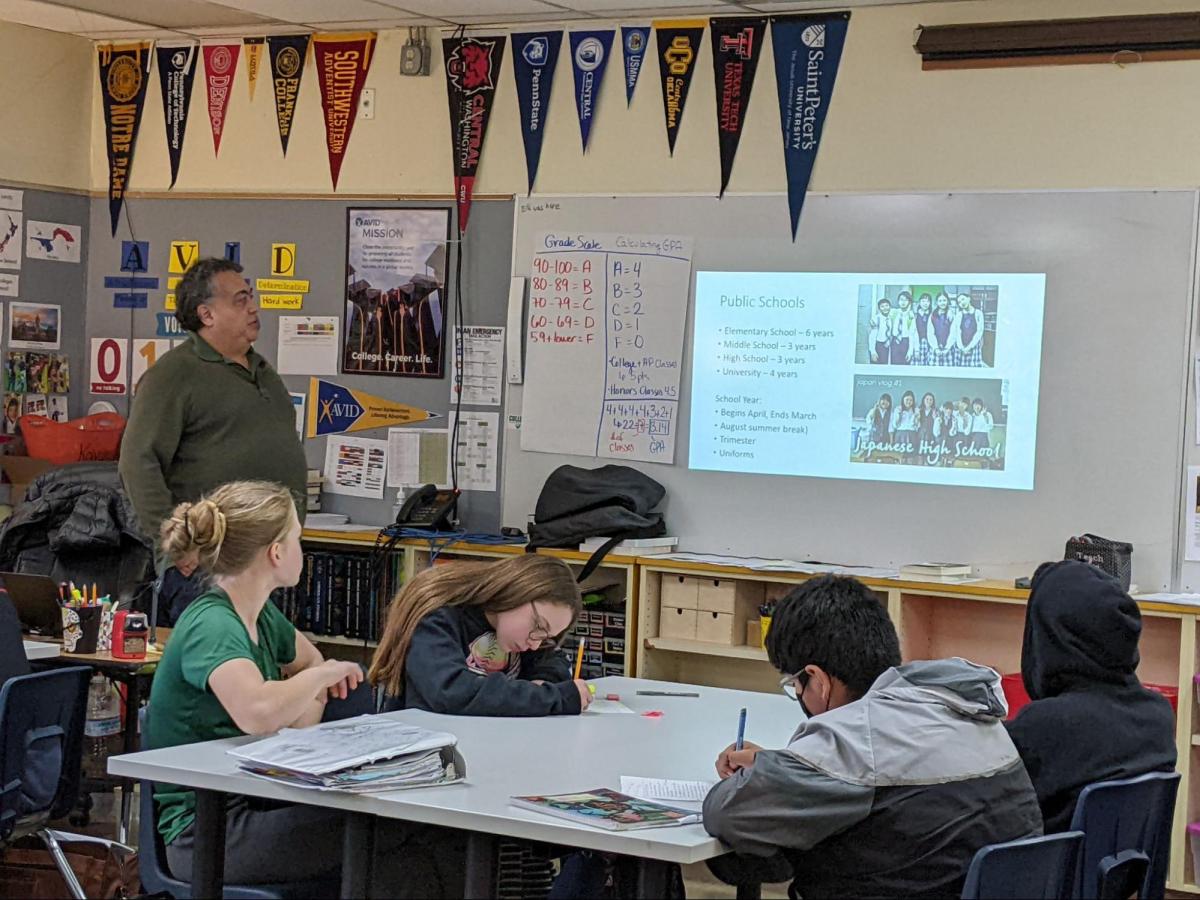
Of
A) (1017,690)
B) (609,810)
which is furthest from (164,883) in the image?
(1017,690)

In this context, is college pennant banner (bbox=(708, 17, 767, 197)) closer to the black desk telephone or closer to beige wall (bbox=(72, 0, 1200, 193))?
beige wall (bbox=(72, 0, 1200, 193))

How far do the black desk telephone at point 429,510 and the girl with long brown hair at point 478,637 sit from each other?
8.14 feet

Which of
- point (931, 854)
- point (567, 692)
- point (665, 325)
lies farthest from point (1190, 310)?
point (931, 854)

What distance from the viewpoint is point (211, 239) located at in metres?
6.86

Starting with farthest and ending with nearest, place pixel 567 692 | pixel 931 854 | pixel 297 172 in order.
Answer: pixel 297 172 < pixel 567 692 < pixel 931 854

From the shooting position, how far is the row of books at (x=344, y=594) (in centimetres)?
614

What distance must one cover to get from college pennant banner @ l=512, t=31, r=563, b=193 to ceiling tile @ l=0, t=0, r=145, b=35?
1754mm

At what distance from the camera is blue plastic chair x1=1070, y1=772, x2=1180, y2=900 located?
282cm

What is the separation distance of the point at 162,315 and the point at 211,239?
42 centimetres

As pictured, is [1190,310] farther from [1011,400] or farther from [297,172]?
[297,172]

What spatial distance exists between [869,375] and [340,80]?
2533 millimetres

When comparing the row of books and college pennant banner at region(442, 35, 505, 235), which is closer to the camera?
the row of books

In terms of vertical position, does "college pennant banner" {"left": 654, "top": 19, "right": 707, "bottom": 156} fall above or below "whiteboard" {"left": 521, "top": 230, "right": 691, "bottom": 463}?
above

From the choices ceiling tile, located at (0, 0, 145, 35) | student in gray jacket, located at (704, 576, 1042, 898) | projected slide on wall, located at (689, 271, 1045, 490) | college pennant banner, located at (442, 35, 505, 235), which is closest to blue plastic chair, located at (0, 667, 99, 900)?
student in gray jacket, located at (704, 576, 1042, 898)
